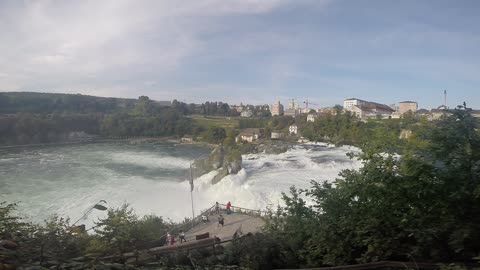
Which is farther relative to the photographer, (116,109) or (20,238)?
(116,109)

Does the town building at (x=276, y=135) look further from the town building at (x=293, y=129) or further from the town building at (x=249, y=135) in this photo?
the town building at (x=293, y=129)

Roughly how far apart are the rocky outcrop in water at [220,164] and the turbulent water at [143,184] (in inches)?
29.2

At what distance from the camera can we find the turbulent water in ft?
67.0

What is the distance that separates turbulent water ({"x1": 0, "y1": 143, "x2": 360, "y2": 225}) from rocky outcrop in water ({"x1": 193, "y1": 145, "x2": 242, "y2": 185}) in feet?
2.44

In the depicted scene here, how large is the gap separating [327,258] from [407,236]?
893mm

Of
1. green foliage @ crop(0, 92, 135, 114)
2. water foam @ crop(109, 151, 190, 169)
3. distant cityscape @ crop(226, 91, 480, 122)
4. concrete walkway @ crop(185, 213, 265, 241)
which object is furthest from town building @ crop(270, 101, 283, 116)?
concrete walkway @ crop(185, 213, 265, 241)

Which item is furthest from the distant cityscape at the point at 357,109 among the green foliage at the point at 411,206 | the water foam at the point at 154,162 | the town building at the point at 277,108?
the green foliage at the point at 411,206

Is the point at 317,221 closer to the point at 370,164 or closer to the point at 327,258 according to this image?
the point at 327,258

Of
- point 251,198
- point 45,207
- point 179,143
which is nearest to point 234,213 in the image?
point 251,198

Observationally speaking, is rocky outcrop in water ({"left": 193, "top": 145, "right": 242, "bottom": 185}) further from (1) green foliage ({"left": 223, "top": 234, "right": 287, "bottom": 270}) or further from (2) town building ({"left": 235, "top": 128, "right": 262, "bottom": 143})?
(2) town building ({"left": 235, "top": 128, "right": 262, "bottom": 143})

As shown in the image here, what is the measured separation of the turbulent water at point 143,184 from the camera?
67.0ft

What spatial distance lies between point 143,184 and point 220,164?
6523mm

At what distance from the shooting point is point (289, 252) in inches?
181

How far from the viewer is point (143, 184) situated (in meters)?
26.4
